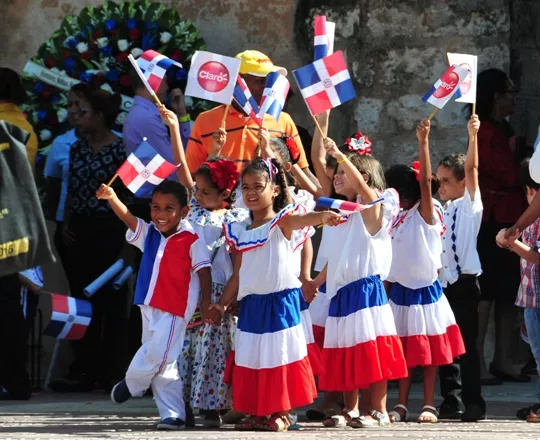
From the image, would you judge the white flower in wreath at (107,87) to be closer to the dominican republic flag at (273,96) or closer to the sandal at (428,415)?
the dominican republic flag at (273,96)

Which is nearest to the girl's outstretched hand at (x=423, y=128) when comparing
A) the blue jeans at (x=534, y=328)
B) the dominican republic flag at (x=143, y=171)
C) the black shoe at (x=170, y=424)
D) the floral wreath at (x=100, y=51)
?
the blue jeans at (x=534, y=328)

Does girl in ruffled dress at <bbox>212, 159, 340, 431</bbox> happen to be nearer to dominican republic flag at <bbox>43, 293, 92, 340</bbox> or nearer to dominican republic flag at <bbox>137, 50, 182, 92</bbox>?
dominican republic flag at <bbox>137, 50, 182, 92</bbox>

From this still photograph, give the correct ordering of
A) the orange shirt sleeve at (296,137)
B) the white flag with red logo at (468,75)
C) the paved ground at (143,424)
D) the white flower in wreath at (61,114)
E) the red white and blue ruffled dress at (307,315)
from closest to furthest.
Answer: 1. the paved ground at (143,424)
2. the red white and blue ruffled dress at (307,315)
3. the white flag with red logo at (468,75)
4. the orange shirt sleeve at (296,137)
5. the white flower in wreath at (61,114)

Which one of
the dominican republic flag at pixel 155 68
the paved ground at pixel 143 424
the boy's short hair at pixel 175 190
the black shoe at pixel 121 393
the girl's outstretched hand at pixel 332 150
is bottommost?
the paved ground at pixel 143 424

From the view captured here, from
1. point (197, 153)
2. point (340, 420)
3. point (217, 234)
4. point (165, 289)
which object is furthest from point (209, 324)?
point (197, 153)

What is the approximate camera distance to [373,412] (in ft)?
27.8

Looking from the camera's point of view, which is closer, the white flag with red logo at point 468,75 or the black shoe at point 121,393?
the black shoe at point 121,393

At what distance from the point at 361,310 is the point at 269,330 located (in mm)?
536

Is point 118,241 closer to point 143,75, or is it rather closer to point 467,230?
point 143,75

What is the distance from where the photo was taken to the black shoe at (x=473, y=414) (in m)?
8.79

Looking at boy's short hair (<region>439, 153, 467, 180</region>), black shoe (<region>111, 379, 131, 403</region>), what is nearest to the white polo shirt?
boy's short hair (<region>439, 153, 467, 180</region>)

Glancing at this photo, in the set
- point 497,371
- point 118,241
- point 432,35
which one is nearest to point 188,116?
point 118,241

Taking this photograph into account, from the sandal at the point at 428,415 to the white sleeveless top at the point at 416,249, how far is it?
64 centimetres

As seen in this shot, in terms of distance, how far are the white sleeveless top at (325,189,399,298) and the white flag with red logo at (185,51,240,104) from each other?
1016mm
